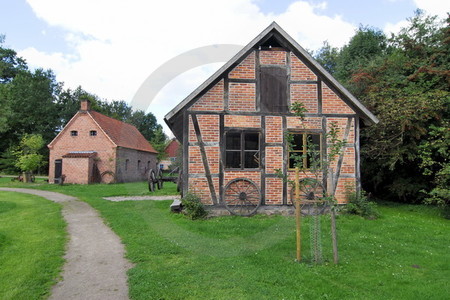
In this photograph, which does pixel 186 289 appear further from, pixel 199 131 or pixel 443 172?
pixel 443 172

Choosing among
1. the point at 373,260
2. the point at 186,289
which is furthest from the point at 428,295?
the point at 186,289

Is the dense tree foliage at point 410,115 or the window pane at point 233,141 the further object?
the dense tree foliage at point 410,115

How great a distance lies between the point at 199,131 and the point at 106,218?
416 centimetres

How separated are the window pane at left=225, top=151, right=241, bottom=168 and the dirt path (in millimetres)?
4126

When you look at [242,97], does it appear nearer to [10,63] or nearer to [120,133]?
[120,133]

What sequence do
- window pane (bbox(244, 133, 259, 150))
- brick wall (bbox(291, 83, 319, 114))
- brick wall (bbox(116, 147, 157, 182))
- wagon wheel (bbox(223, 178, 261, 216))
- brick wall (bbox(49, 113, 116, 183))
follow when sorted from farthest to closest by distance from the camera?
1. brick wall (bbox(116, 147, 157, 182))
2. brick wall (bbox(49, 113, 116, 183))
3. brick wall (bbox(291, 83, 319, 114))
4. window pane (bbox(244, 133, 259, 150))
5. wagon wheel (bbox(223, 178, 261, 216))

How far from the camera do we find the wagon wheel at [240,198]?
10055 mm

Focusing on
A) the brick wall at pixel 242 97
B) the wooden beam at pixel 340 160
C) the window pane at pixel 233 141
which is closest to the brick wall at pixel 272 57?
the brick wall at pixel 242 97

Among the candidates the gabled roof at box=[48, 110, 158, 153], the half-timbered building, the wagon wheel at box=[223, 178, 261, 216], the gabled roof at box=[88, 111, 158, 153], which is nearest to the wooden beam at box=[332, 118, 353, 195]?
the half-timbered building

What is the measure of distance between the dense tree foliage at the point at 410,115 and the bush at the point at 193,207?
24.3 feet

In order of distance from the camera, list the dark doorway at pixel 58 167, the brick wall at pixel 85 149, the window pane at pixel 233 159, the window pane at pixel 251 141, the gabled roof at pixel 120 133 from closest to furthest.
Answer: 1. the window pane at pixel 233 159
2. the window pane at pixel 251 141
3. the brick wall at pixel 85 149
4. the dark doorway at pixel 58 167
5. the gabled roof at pixel 120 133

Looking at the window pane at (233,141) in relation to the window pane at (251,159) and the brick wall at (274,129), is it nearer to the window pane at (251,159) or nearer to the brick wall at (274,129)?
the window pane at (251,159)

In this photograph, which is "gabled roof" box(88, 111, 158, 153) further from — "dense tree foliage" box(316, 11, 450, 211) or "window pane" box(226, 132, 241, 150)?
"dense tree foliage" box(316, 11, 450, 211)

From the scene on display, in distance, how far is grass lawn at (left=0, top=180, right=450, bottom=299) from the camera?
458 cm
